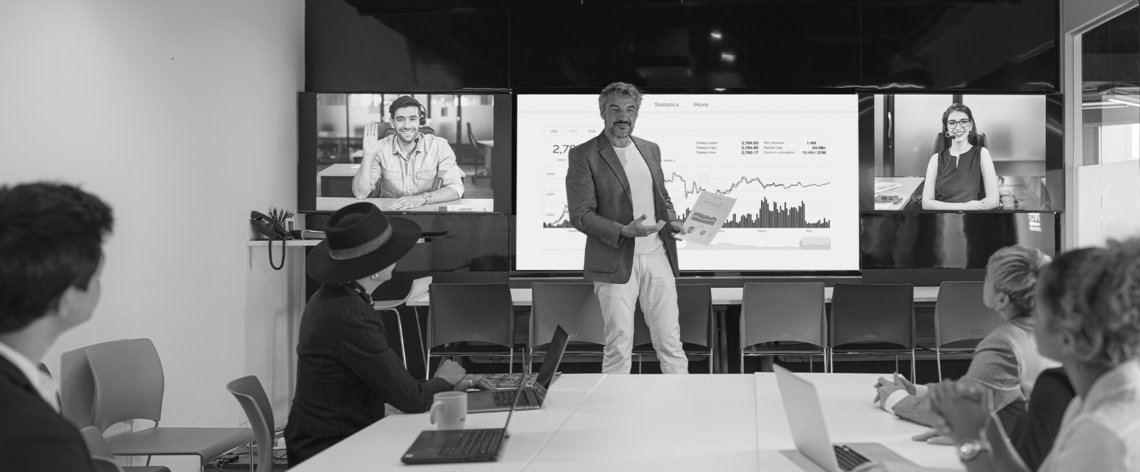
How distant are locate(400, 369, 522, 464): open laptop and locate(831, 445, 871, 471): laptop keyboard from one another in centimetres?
69

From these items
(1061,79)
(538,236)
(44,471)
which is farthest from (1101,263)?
(1061,79)

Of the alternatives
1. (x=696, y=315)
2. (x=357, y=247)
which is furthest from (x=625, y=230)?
(x=357, y=247)

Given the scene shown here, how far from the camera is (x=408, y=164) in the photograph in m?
7.18

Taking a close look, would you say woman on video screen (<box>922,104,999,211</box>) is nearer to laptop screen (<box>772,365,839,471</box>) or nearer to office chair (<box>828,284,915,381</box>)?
office chair (<box>828,284,915,381</box>)

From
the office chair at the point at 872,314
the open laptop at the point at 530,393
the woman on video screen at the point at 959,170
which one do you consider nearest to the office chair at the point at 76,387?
the open laptop at the point at 530,393

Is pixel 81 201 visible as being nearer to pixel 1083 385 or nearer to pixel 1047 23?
pixel 1083 385

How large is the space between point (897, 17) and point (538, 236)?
3.00m

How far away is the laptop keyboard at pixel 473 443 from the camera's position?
2123 mm

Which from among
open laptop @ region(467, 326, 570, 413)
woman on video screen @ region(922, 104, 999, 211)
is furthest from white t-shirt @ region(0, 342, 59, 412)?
woman on video screen @ region(922, 104, 999, 211)

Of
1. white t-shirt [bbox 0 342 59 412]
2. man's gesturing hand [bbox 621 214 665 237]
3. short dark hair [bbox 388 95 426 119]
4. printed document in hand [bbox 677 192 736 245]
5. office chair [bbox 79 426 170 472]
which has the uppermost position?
short dark hair [bbox 388 95 426 119]

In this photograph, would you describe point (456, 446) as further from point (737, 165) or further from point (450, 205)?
point (737, 165)

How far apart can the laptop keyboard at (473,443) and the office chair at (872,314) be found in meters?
3.77

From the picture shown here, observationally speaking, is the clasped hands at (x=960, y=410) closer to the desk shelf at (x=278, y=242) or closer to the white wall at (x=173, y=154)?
the white wall at (x=173, y=154)

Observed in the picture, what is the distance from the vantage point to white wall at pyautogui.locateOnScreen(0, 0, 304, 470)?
3.91 meters
